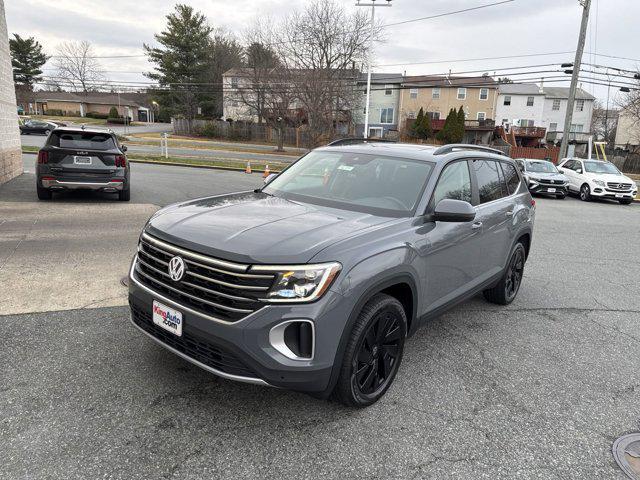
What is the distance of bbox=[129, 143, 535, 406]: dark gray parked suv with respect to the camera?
8.55 ft

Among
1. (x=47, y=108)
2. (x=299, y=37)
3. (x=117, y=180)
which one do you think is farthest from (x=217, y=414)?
(x=47, y=108)

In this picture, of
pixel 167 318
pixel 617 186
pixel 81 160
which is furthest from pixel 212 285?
pixel 617 186

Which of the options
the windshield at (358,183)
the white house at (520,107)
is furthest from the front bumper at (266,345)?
the white house at (520,107)

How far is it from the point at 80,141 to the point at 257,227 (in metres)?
8.30

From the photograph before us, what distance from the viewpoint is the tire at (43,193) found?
32.6 ft

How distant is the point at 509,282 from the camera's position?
5.40m

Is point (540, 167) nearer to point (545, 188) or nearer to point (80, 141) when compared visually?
point (545, 188)

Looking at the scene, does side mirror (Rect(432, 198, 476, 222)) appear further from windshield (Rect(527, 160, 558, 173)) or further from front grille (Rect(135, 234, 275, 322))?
windshield (Rect(527, 160, 558, 173))

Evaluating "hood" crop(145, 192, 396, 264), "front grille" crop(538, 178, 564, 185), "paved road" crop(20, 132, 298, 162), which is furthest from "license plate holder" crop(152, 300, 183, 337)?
"paved road" crop(20, 132, 298, 162)

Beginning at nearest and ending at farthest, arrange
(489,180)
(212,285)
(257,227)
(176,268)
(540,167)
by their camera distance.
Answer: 1. (212,285)
2. (176,268)
3. (257,227)
4. (489,180)
5. (540,167)

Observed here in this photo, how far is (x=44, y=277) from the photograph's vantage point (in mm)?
5328

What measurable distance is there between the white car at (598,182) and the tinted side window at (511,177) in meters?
15.3

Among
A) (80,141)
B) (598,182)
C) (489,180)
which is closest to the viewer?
(489,180)

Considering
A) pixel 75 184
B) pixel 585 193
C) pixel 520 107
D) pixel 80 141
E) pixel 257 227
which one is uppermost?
pixel 520 107
